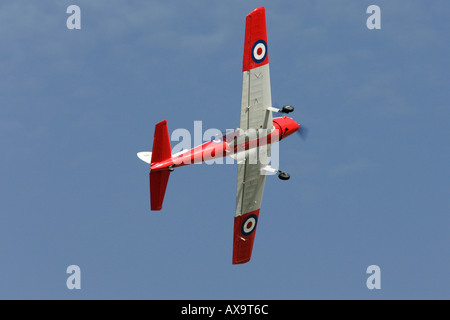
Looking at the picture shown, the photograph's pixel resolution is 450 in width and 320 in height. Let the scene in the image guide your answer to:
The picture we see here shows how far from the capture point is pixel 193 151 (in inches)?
1462

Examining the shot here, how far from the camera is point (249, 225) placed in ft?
135

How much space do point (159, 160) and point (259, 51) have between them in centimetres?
571

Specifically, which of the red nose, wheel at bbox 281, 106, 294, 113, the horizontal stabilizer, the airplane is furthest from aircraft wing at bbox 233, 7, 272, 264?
the horizontal stabilizer

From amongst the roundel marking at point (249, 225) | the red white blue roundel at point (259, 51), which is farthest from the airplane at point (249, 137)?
the roundel marking at point (249, 225)

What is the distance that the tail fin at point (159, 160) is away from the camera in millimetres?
35531

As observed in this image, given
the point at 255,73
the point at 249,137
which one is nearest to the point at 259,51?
the point at 255,73

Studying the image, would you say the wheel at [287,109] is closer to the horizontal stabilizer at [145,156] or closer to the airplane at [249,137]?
the airplane at [249,137]

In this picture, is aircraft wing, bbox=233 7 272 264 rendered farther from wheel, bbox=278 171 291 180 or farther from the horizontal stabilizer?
the horizontal stabilizer

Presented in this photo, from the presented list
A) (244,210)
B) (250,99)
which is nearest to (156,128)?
(250,99)

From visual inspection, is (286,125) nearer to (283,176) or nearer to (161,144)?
(283,176)

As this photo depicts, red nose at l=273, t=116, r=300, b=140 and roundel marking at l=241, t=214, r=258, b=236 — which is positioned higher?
red nose at l=273, t=116, r=300, b=140

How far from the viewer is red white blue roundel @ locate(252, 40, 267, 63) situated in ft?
120

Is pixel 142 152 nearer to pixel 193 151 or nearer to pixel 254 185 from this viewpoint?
pixel 193 151
